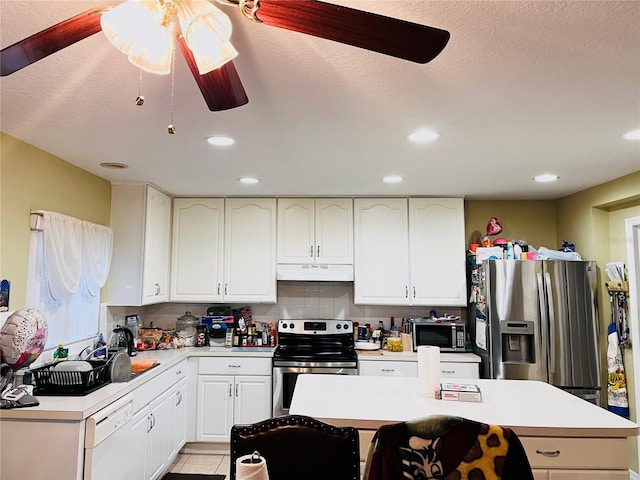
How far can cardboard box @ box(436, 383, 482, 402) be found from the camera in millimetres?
2072

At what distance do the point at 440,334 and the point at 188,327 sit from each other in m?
2.40

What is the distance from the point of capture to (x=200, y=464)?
3.46 m

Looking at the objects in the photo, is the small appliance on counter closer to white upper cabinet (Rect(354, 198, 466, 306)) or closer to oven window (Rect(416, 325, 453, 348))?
white upper cabinet (Rect(354, 198, 466, 306))

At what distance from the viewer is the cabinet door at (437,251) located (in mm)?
3859

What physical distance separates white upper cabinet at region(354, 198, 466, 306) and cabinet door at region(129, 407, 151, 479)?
2008 mm

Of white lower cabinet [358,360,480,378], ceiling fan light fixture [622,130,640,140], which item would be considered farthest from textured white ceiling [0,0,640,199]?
white lower cabinet [358,360,480,378]

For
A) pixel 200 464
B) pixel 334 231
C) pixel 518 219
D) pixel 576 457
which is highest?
pixel 518 219

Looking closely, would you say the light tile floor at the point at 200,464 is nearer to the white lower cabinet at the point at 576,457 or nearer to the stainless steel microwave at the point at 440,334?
the stainless steel microwave at the point at 440,334

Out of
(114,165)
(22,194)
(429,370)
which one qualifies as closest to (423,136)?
(429,370)

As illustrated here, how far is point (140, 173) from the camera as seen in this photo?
3.18m

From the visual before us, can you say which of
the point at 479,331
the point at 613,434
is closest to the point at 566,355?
the point at 479,331

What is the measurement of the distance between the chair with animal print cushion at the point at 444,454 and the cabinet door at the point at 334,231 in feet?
9.05

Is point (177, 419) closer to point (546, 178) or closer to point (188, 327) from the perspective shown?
point (188, 327)

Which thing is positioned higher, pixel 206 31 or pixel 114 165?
pixel 114 165
